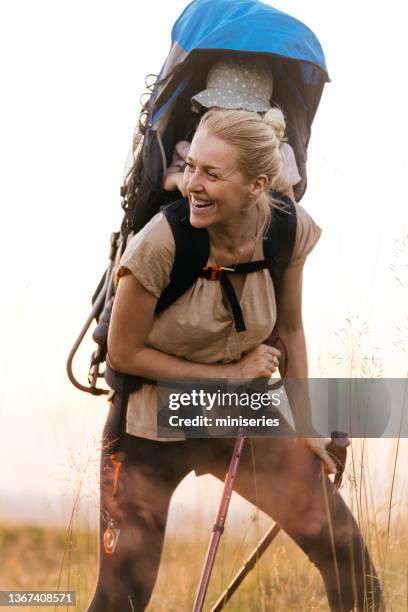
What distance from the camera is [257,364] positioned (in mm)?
3027

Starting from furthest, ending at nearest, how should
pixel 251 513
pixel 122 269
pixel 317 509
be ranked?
1. pixel 251 513
2. pixel 317 509
3. pixel 122 269

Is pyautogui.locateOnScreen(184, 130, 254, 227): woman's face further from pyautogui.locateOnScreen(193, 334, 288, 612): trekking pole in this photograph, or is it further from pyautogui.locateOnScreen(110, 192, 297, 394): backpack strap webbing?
pyautogui.locateOnScreen(193, 334, 288, 612): trekking pole

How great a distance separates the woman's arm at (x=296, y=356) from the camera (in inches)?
123

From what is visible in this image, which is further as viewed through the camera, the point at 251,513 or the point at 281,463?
the point at 251,513

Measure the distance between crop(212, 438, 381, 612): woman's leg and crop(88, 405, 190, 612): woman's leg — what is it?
0.78 feet

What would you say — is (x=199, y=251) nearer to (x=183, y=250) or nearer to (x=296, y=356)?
(x=183, y=250)

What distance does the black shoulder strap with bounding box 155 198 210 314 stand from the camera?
2852mm

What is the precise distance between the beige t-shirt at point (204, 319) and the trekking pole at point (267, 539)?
430 mm

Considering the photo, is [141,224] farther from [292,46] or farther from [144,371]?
[292,46]

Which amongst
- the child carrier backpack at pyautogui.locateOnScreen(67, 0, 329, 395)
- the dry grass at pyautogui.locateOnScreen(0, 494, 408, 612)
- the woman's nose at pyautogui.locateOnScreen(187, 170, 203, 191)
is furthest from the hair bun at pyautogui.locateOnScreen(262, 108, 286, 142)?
the dry grass at pyautogui.locateOnScreen(0, 494, 408, 612)

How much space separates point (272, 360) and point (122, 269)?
1.78 feet

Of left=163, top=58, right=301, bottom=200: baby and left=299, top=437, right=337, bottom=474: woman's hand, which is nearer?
left=163, top=58, right=301, bottom=200: baby

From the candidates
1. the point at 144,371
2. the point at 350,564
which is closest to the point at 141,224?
the point at 144,371

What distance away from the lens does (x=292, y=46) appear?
3.19 meters
